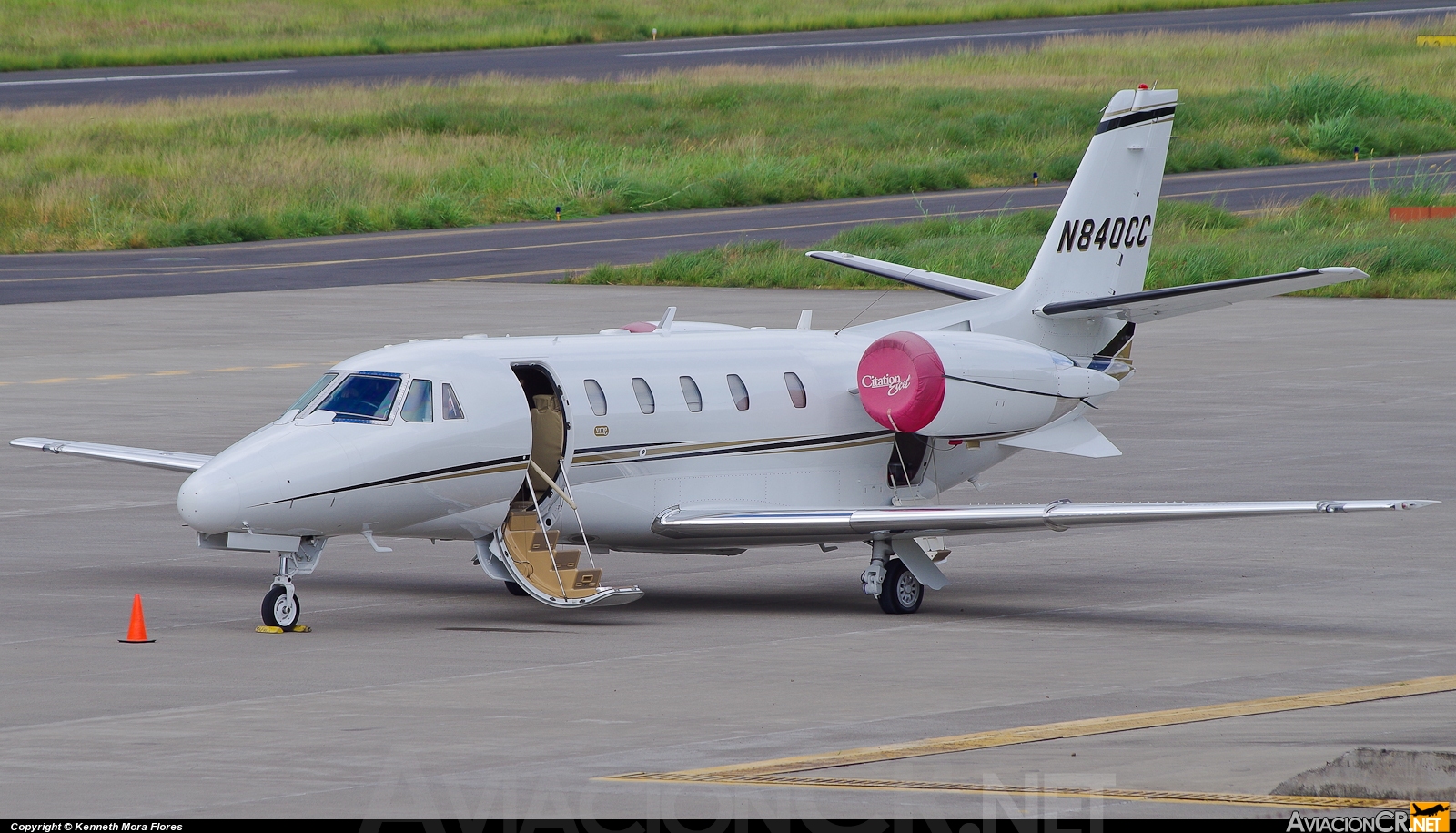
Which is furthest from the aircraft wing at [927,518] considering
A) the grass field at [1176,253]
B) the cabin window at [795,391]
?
the grass field at [1176,253]

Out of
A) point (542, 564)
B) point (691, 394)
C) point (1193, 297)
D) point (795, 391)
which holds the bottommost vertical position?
point (542, 564)

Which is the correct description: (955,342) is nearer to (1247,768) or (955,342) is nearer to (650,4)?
(1247,768)

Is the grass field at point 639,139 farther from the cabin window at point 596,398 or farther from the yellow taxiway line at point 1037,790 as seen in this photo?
the yellow taxiway line at point 1037,790

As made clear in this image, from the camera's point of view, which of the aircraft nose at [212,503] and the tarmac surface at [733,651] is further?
the aircraft nose at [212,503]

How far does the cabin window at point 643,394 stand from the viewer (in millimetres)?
21625

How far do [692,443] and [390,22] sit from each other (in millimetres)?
96795

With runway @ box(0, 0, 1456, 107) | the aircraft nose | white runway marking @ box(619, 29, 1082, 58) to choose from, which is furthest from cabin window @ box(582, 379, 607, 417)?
white runway marking @ box(619, 29, 1082, 58)

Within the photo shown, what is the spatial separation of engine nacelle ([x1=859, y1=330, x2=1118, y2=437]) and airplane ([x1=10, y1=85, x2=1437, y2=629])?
1.0 inches

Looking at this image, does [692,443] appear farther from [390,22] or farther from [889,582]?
[390,22]

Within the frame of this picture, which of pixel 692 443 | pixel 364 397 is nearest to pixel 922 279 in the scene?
pixel 692 443

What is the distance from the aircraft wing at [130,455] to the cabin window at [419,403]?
12.0 feet

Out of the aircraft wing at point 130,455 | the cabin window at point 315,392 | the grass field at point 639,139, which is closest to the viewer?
the cabin window at point 315,392

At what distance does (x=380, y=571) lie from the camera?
24.0m

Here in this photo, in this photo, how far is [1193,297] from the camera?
77.1 ft
